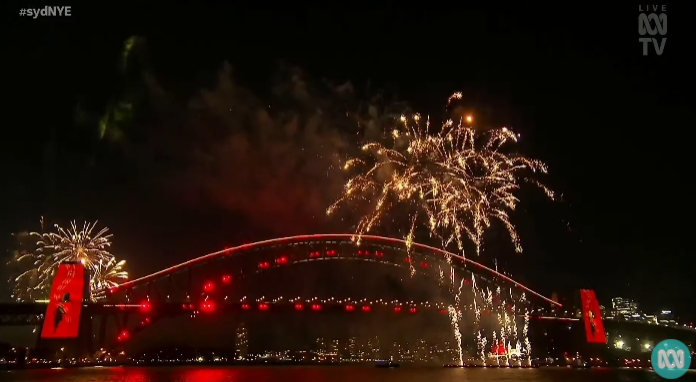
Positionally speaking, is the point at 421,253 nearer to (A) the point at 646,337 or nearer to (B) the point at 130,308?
(A) the point at 646,337

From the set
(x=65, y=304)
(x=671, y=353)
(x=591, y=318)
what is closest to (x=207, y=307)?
(x=65, y=304)

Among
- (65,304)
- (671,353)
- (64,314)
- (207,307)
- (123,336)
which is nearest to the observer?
(671,353)

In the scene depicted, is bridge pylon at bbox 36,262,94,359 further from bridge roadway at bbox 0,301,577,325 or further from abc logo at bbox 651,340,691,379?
abc logo at bbox 651,340,691,379

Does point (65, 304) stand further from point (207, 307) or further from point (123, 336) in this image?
point (207, 307)

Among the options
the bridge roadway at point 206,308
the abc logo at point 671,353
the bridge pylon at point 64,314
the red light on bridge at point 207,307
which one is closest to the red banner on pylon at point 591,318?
the bridge roadway at point 206,308

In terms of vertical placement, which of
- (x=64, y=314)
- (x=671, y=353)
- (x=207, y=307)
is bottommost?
(x=671, y=353)
